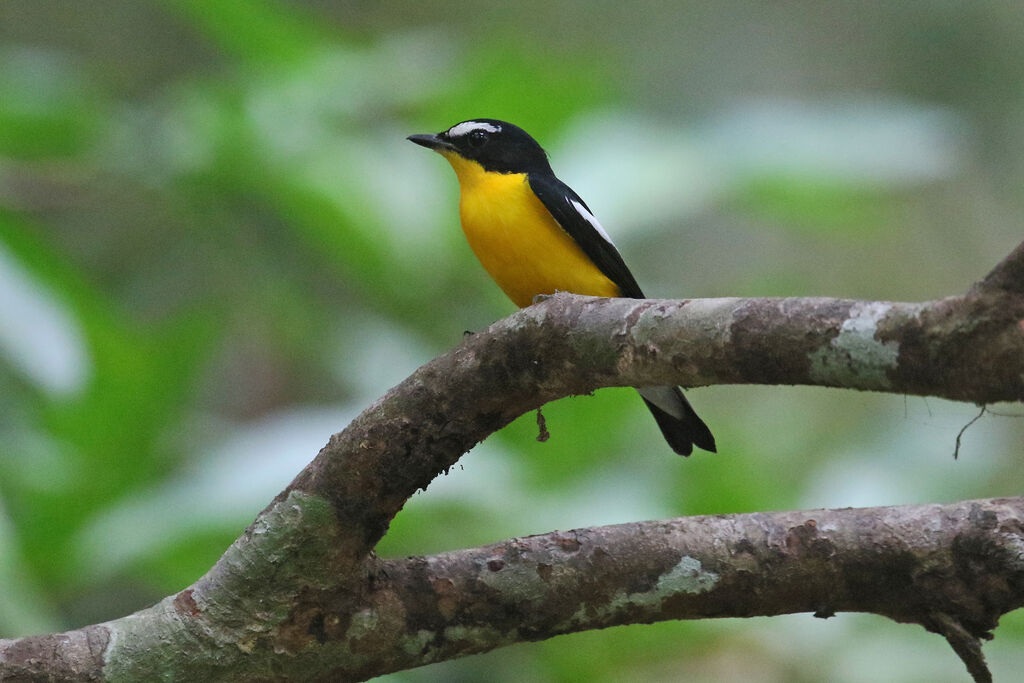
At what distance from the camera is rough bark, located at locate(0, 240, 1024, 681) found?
102 inches

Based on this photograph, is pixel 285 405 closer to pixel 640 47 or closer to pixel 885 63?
pixel 640 47

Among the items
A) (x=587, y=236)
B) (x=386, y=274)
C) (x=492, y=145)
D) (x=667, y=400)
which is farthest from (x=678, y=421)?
(x=386, y=274)

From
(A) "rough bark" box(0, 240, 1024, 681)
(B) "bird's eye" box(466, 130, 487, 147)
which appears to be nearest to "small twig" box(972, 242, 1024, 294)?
(A) "rough bark" box(0, 240, 1024, 681)

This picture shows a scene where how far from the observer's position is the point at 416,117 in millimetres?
5887

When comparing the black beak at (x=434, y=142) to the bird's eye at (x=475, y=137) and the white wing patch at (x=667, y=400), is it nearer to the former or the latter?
the bird's eye at (x=475, y=137)

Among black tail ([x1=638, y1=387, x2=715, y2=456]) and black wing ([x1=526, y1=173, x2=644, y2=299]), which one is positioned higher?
black wing ([x1=526, y1=173, x2=644, y2=299])

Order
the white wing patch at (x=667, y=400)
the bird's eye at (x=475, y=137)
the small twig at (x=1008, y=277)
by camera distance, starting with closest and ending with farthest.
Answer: the small twig at (x=1008, y=277) < the white wing patch at (x=667, y=400) < the bird's eye at (x=475, y=137)

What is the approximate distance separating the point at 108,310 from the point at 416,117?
189cm

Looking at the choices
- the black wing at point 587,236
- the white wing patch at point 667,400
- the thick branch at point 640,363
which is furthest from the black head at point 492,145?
the thick branch at point 640,363

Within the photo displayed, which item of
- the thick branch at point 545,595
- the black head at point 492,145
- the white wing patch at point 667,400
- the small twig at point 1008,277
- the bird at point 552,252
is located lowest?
the thick branch at point 545,595

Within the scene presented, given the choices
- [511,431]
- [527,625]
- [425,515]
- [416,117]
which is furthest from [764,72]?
[527,625]

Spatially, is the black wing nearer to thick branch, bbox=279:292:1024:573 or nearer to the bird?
the bird

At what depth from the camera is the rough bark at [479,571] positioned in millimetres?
2596

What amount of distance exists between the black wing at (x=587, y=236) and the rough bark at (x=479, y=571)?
133 centimetres
